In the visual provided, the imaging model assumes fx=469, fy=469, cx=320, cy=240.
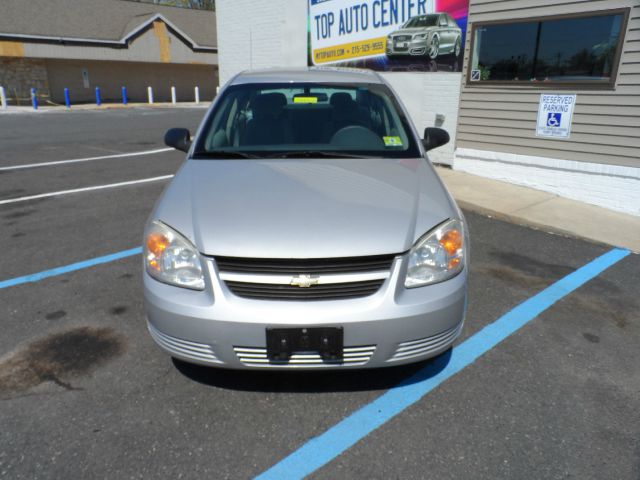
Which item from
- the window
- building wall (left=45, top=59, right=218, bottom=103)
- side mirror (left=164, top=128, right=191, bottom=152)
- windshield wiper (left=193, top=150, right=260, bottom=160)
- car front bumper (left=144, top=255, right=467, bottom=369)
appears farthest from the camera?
building wall (left=45, top=59, right=218, bottom=103)

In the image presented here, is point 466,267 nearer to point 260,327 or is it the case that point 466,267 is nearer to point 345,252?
point 345,252

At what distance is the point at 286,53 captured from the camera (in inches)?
480

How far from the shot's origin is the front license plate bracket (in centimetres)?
211

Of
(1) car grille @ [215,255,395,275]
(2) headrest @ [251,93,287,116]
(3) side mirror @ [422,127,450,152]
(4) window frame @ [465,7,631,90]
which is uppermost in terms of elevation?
(4) window frame @ [465,7,631,90]

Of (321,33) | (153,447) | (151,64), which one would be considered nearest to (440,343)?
(153,447)

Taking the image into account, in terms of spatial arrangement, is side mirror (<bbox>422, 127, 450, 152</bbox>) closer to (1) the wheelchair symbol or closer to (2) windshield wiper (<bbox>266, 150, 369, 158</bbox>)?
(2) windshield wiper (<bbox>266, 150, 369, 158</bbox>)

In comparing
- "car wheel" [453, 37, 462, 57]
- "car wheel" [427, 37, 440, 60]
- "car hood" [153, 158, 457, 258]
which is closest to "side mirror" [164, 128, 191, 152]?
"car hood" [153, 158, 457, 258]

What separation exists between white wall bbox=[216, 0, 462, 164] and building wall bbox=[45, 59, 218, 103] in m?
18.5

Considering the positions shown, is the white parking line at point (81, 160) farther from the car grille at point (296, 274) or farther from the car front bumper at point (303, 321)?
the car grille at point (296, 274)

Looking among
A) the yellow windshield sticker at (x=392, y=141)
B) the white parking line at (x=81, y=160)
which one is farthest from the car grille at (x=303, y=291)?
the white parking line at (x=81, y=160)

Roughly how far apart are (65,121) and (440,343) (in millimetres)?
18353

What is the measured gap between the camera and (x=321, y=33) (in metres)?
11.1

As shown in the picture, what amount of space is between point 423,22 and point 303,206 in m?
7.38

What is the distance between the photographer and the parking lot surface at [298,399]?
212 cm
